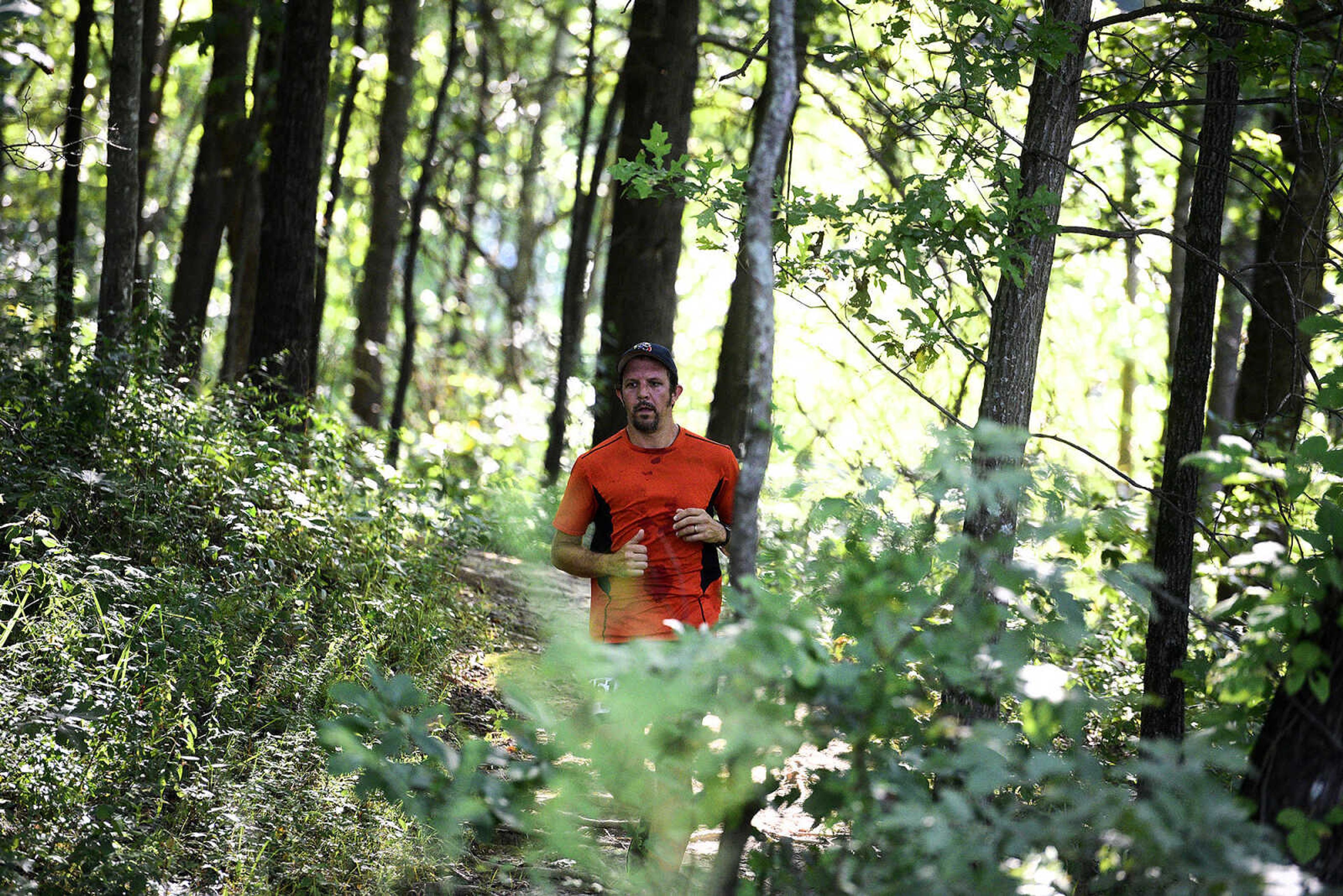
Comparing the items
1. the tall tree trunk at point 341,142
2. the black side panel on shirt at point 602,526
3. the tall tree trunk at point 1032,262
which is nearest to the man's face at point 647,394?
the black side panel on shirt at point 602,526

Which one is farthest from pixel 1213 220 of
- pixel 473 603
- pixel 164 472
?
pixel 164 472

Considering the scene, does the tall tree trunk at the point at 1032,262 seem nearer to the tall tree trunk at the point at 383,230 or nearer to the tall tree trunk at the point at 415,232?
the tall tree trunk at the point at 415,232

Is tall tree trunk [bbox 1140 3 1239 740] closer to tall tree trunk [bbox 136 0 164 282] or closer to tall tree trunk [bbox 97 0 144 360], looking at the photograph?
tall tree trunk [bbox 97 0 144 360]

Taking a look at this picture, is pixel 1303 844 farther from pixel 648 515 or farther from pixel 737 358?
pixel 737 358

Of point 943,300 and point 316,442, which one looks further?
point 943,300

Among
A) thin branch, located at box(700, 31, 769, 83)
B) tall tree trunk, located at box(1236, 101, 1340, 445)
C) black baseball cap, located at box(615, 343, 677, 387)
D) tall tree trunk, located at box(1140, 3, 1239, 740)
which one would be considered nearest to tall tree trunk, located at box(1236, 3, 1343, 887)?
tall tree trunk, located at box(1236, 101, 1340, 445)

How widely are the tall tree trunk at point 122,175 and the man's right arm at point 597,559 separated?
15.1ft

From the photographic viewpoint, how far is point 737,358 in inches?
473

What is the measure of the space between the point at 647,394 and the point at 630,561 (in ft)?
2.46

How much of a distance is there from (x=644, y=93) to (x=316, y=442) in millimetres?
4088

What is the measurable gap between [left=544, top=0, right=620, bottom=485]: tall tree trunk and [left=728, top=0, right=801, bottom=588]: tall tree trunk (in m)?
9.62

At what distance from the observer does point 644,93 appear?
925cm

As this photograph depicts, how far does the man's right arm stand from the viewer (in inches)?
167

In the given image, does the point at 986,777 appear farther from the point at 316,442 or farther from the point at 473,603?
the point at 316,442
